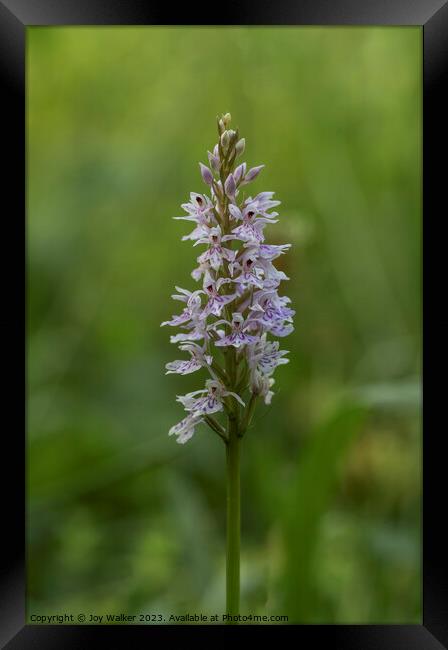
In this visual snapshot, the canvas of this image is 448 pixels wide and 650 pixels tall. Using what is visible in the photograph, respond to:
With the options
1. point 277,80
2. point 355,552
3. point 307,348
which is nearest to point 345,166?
point 277,80

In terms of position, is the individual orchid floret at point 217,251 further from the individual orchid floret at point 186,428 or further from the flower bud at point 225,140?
the individual orchid floret at point 186,428

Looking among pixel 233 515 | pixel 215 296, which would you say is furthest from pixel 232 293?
pixel 233 515

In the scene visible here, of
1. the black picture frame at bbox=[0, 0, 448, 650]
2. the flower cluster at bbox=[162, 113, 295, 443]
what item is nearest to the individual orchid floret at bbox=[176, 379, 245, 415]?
the flower cluster at bbox=[162, 113, 295, 443]

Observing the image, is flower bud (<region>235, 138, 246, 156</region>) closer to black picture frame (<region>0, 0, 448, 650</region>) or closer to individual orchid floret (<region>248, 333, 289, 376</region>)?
individual orchid floret (<region>248, 333, 289, 376</region>)

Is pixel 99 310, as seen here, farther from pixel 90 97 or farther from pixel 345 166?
pixel 345 166
